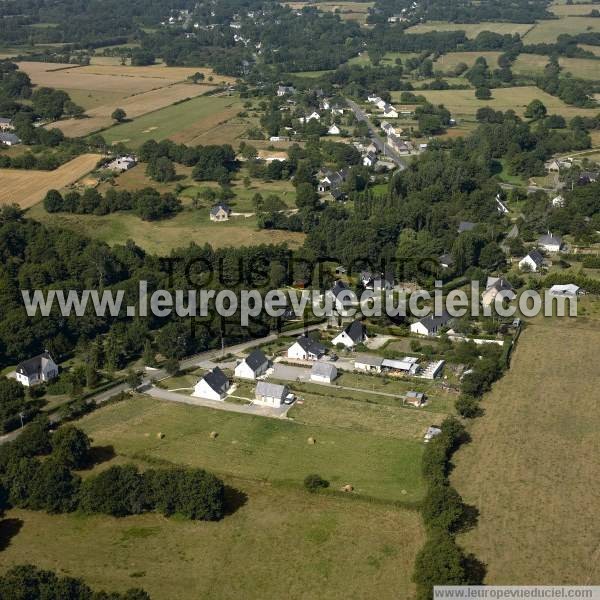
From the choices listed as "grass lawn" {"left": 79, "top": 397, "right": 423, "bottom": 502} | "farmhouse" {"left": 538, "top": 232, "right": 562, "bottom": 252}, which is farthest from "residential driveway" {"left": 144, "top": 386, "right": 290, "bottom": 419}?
"farmhouse" {"left": 538, "top": 232, "right": 562, "bottom": 252}

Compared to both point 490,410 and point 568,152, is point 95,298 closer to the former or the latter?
point 490,410

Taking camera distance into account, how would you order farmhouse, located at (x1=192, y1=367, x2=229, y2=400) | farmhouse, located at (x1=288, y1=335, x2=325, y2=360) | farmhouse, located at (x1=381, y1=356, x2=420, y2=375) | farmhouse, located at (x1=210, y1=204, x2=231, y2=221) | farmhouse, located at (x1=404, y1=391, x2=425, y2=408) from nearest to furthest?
farmhouse, located at (x1=404, y1=391, x2=425, y2=408)
farmhouse, located at (x1=192, y1=367, x2=229, y2=400)
farmhouse, located at (x1=381, y1=356, x2=420, y2=375)
farmhouse, located at (x1=288, y1=335, x2=325, y2=360)
farmhouse, located at (x1=210, y1=204, x2=231, y2=221)

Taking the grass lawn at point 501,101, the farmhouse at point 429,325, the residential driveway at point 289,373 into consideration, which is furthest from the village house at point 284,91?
the residential driveway at point 289,373

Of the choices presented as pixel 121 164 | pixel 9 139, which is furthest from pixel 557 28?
pixel 9 139

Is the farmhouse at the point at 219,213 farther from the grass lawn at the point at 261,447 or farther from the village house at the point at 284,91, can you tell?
the village house at the point at 284,91

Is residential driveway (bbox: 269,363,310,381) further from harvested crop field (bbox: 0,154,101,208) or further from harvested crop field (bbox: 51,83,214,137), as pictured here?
harvested crop field (bbox: 51,83,214,137)

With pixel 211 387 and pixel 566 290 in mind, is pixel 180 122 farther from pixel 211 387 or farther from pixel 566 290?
pixel 211 387
